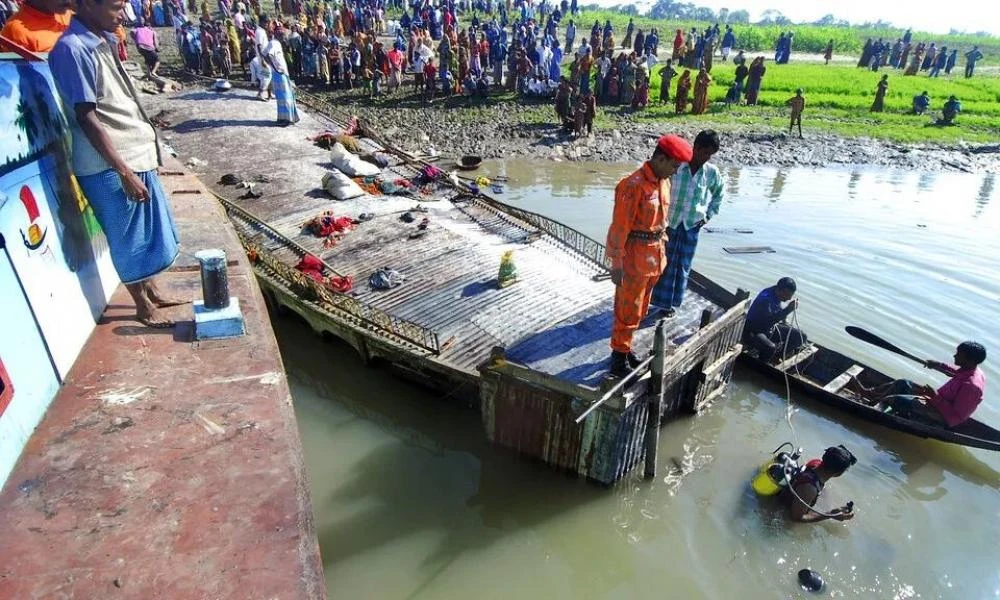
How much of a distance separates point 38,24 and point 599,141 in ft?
66.6

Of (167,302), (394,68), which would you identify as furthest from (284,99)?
(167,302)

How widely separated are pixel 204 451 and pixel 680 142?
4.71 metres

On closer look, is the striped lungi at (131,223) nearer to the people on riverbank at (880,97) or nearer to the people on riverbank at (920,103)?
the people on riverbank at (880,97)

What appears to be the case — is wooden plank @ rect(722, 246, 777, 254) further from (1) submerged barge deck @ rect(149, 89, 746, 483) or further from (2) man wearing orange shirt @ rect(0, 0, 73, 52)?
(2) man wearing orange shirt @ rect(0, 0, 73, 52)

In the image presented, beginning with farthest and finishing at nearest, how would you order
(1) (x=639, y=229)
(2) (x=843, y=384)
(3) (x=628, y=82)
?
1. (3) (x=628, y=82)
2. (2) (x=843, y=384)
3. (1) (x=639, y=229)

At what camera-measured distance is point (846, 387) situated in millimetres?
9320

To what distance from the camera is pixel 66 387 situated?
366 cm

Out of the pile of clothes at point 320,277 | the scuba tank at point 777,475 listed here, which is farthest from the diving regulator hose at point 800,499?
the pile of clothes at point 320,277

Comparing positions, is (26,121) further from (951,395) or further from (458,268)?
(951,395)

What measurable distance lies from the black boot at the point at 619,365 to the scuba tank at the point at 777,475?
2.31m

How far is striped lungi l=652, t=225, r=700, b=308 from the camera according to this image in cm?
730

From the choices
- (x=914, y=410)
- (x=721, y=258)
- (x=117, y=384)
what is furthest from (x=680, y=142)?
(x=721, y=258)

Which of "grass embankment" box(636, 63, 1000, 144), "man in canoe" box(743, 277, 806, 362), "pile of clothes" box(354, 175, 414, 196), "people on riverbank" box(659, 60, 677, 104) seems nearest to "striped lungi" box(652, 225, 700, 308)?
"man in canoe" box(743, 277, 806, 362)

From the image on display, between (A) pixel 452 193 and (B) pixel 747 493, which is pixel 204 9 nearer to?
(A) pixel 452 193
